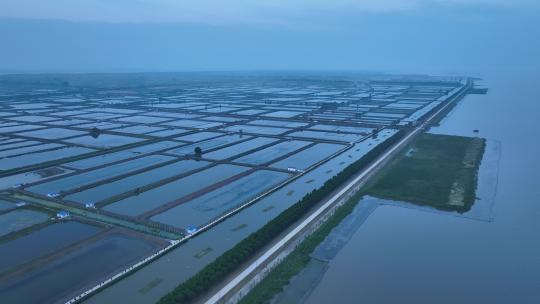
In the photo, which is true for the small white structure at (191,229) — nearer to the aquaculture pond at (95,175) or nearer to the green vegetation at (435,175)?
the aquaculture pond at (95,175)

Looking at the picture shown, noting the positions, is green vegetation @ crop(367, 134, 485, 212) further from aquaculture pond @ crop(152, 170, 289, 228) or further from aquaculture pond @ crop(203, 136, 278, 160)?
aquaculture pond @ crop(203, 136, 278, 160)

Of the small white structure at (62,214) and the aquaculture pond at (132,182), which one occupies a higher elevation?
the small white structure at (62,214)

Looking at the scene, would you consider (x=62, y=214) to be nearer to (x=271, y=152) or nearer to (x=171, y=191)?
(x=171, y=191)

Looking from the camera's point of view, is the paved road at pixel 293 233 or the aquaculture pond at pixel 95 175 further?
the aquaculture pond at pixel 95 175

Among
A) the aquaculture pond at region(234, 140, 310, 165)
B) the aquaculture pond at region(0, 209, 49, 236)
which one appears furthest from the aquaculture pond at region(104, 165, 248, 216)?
the aquaculture pond at region(0, 209, 49, 236)

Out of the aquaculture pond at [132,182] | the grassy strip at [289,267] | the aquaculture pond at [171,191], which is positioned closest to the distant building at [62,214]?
the aquaculture pond at [132,182]

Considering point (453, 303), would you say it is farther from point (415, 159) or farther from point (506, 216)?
point (415, 159)
